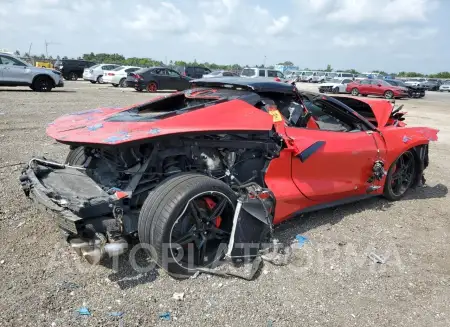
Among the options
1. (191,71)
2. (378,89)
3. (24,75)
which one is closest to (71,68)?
(191,71)

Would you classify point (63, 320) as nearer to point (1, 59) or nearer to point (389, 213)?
point (389, 213)

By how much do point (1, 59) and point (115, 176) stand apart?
14324mm

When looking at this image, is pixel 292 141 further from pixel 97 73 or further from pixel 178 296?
pixel 97 73

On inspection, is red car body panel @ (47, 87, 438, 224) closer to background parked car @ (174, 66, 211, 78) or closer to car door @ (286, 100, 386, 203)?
car door @ (286, 100, 386, 203)

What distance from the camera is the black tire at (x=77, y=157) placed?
4.09 meters

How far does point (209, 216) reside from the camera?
3289 mm

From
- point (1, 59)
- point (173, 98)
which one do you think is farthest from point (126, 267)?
point (1, 59)

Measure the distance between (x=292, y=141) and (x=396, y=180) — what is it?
2.23m

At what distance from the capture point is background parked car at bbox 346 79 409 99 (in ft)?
92.2

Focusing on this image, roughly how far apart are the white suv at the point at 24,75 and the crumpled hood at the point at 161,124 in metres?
13.6

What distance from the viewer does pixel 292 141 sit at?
3.76 metres

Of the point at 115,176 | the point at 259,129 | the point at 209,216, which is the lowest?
the point at 209,216

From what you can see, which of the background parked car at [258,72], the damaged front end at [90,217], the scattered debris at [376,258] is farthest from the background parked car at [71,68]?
the scattered debris at [376,258]

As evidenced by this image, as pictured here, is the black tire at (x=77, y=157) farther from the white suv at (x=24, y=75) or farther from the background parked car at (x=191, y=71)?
the background parked car at (x=191, y=71)
